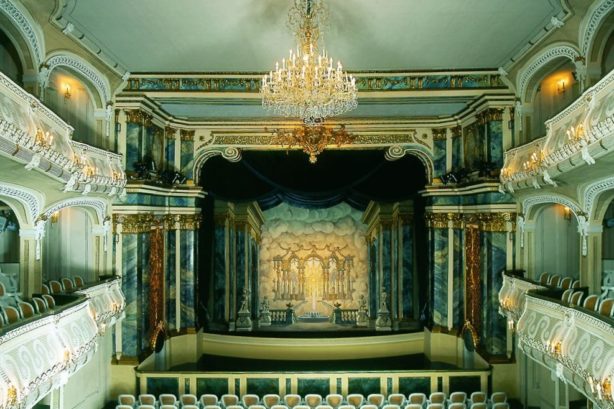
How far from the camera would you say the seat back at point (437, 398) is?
38.7 ft

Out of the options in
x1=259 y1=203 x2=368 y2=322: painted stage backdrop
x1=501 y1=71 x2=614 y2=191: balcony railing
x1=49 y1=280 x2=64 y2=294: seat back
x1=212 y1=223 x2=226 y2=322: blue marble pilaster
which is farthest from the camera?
x1=259 y1=203 x2=368 y2=322: painted stage backdrop

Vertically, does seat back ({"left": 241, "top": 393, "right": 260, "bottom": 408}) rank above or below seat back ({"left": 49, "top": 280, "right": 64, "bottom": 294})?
below

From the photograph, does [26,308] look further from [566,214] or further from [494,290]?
[566,214]

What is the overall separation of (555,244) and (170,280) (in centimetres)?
979

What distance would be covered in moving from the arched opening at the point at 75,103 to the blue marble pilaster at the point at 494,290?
362 inches

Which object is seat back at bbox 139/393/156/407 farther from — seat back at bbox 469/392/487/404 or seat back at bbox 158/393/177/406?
seat back at bbox 469/392/487/404

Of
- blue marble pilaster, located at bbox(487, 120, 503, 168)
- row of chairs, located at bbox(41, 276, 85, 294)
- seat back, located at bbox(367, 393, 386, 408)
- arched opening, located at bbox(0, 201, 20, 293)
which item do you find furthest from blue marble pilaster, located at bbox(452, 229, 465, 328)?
arched opening, located at bbox(0, 201, 20, 293)

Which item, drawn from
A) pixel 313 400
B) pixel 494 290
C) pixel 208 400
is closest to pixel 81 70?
pixel 208 400

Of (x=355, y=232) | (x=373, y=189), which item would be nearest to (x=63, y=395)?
(x=373, y=189)

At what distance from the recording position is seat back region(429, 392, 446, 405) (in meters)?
11.8

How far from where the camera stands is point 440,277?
14992mm

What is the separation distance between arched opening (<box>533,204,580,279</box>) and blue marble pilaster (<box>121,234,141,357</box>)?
9143 mm

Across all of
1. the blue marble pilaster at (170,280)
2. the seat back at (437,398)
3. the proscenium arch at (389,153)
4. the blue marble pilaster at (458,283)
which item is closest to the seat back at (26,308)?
the blue marble pilaster at (170,280)

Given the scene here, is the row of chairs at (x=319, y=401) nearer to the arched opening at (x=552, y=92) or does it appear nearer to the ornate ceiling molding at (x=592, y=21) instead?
the arched opening at (x=552, y=92)
